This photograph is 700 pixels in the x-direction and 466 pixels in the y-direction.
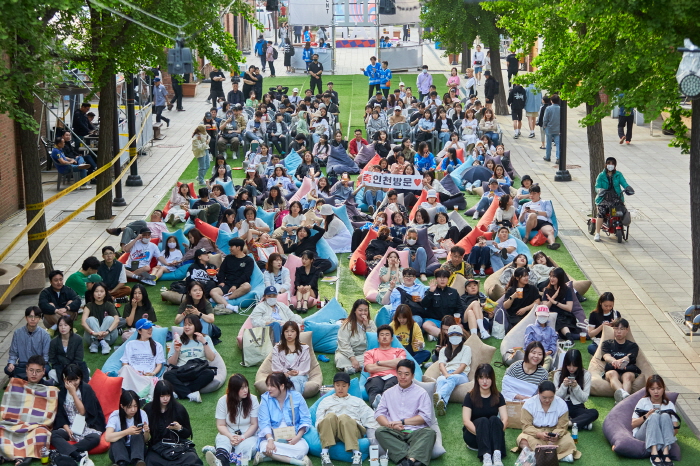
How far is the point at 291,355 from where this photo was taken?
12977mm

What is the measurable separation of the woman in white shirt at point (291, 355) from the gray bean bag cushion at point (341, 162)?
13.3 meters

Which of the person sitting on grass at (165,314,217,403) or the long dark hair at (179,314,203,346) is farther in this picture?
the long dark hair at (179,314,203,346)

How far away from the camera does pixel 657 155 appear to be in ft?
94.8

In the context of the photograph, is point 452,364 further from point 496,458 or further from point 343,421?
point 343,421

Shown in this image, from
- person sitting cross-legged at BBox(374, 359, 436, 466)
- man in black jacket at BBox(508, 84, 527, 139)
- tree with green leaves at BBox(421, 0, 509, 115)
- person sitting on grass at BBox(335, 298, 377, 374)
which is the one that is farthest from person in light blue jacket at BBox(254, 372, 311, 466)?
tree with green leaves at BBox(421, 0, 509, 115)

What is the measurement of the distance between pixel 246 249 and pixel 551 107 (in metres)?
13.0

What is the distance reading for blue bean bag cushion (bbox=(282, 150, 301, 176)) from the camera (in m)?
25.6

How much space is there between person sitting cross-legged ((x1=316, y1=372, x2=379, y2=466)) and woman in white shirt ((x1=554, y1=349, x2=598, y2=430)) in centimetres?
246

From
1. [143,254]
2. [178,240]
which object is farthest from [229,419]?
[178,240]

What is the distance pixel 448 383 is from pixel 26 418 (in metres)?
5.28

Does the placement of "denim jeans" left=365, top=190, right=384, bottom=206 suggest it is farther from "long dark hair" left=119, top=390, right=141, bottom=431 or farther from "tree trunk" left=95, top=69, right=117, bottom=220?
"long dark hair" left=119, top=390, right=141, bottom=431

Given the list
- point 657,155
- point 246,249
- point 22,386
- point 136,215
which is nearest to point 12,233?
point 136,215

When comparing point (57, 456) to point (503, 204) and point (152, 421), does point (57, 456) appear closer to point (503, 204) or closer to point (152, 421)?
point (152, 421)

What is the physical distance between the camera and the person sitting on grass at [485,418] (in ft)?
36.7
